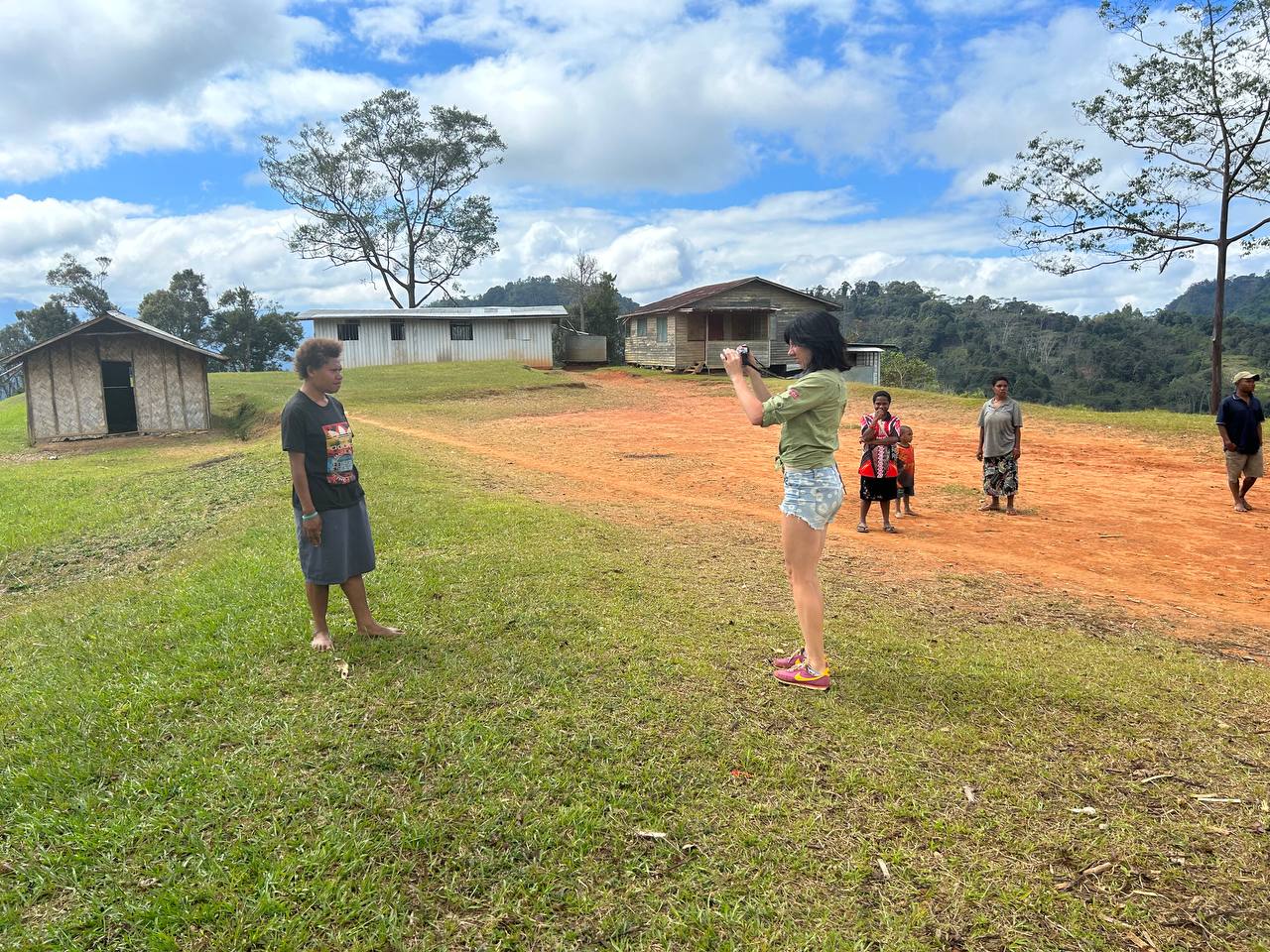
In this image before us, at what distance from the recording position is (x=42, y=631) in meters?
5.70

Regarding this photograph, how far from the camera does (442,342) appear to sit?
36.8m

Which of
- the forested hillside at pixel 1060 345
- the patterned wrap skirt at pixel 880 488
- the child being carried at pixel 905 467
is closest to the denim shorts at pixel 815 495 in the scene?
the patterned wrap skirt at pixel 880 488

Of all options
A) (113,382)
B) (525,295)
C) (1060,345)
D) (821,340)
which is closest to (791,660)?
(821,340)

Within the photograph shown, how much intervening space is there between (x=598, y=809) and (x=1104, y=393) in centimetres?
5107

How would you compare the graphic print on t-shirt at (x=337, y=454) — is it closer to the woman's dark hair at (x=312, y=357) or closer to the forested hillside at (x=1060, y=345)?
the woman's dark hair at (x=312, y=357)

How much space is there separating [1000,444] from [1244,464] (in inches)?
125

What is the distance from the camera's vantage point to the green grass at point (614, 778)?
8.56ft

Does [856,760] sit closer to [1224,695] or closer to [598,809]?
[598,809]

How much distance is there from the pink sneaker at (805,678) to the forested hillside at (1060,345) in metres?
44.3

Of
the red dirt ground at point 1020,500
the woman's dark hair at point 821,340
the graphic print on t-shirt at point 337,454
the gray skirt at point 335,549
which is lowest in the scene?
the red dirt ground at point 1020,500

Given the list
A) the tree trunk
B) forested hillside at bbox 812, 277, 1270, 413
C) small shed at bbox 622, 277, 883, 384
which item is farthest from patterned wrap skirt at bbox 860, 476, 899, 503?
forested hillside at bbox 812, 277, 1270, 413

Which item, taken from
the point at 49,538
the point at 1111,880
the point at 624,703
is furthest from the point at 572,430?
the point at 1111,880

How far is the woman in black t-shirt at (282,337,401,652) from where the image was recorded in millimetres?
4156

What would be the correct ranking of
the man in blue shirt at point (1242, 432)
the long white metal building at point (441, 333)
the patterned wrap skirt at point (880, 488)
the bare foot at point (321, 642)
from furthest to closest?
the long white metal building at point (441, 333) → the man in blue shirt at point (1242, 432) → the patterned wrap skirt at point (880, 488) → the bare foot at point (321, 642)
